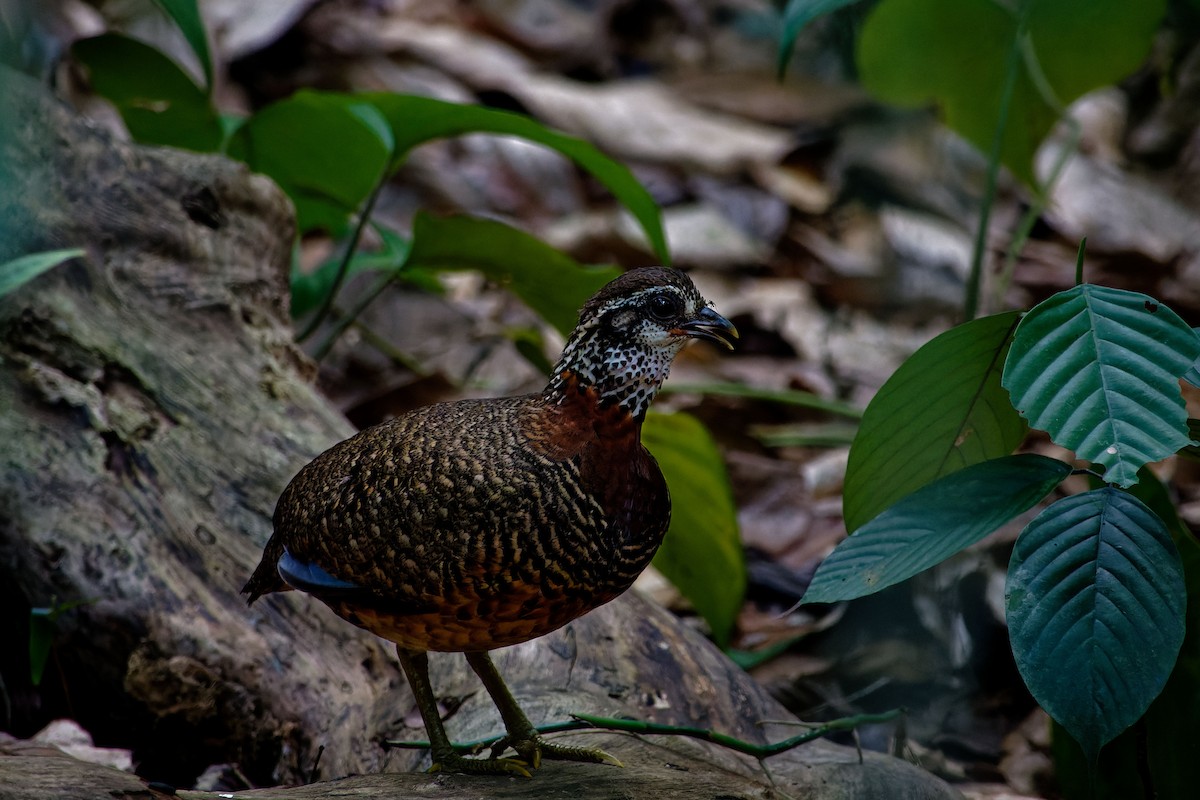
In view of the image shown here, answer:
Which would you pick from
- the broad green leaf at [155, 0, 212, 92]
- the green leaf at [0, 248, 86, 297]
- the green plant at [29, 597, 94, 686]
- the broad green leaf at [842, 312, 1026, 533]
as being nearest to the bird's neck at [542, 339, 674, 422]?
the broad green leaf at [842, 312, 1026, 533]

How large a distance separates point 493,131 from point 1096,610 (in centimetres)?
262

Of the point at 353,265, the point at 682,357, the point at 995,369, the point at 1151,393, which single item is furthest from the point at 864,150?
the point at 1151,393

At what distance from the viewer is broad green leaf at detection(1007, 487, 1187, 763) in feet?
6.93

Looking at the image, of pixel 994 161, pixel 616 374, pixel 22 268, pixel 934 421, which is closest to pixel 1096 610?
pixel 934 421

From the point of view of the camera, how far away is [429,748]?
2973 mm

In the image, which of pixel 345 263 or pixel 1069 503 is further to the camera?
pixel 345 263

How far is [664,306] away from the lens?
8.66ft

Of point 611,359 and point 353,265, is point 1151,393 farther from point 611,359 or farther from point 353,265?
point 353,265

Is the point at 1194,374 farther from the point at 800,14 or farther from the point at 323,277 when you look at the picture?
the point at 323,277

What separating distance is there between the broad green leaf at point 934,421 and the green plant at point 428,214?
3.69 ft

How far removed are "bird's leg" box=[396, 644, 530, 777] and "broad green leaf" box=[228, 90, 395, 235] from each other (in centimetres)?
188

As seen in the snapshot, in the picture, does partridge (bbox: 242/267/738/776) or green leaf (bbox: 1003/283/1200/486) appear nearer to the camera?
green leaf (bbox: 1003/283/1200/486)

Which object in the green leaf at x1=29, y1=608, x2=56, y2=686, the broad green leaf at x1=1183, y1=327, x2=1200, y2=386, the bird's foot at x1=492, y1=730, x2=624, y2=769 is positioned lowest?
the green leaf at x1=29, y1=608, x2=56, y2=686

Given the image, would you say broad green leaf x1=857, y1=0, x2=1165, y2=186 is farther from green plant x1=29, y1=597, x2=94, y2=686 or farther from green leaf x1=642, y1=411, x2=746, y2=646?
green plant x1=29, y1=597, x2=94, y2=686
